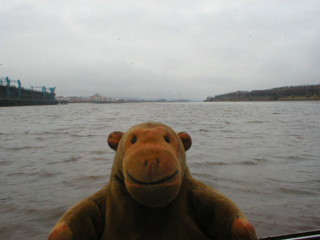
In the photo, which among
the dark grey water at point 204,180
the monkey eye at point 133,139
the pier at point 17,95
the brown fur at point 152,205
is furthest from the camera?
the pier at point 17,95

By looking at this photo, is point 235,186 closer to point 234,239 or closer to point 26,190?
point 234,239

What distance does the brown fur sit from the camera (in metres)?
1.36

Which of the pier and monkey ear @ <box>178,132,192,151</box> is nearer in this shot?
monkey ear @ <box>178,132,192,151</box>

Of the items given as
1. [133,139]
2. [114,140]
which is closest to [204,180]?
[114,140]

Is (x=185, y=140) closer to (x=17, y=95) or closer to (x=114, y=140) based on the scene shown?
(x=114, y=140)

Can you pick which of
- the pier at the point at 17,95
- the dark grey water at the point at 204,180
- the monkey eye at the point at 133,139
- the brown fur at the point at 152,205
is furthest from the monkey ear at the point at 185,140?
the pier at the point at 17,95

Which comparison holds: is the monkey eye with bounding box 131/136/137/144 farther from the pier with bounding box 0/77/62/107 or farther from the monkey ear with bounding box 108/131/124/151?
the pier with bounding box 0/77/62/107

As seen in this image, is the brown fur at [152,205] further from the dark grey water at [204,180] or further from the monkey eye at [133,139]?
the dark grey water at [204,180]

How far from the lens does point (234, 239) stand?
145cm

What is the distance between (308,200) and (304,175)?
1282 millimetres

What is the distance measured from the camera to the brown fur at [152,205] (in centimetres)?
136

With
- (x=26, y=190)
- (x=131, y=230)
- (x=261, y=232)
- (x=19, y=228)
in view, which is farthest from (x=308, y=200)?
(x=26, y=190)

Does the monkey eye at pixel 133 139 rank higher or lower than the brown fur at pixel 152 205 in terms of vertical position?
higher

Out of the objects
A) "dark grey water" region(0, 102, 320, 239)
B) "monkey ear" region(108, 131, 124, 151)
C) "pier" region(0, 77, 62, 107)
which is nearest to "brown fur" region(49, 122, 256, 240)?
"monkey ear" region(108, 131, 124, 151)
